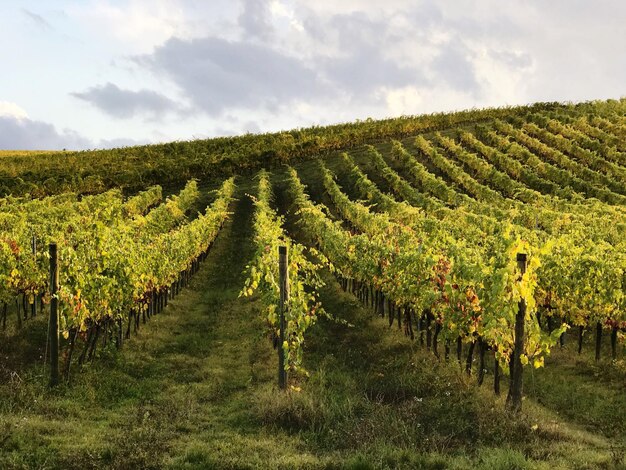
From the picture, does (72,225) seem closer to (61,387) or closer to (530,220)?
(61,387)

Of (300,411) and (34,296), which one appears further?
(34,296)

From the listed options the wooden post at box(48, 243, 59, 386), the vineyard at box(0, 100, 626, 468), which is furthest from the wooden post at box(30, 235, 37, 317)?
the wooden post at box(48, 243, 59, 386)

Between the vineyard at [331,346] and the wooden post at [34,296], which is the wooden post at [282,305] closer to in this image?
the vineyard at [331,346]

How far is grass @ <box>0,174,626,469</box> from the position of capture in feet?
25.1

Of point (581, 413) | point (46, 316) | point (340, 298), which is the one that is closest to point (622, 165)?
point (340, 298)

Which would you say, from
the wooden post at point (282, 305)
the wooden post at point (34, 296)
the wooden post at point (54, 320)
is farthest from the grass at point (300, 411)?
the wooden post at point (34, 296)

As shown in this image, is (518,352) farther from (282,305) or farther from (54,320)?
(54,320)

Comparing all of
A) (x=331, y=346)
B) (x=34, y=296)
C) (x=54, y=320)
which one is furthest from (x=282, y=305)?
(x=34, y=296)

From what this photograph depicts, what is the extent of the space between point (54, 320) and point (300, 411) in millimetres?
5523

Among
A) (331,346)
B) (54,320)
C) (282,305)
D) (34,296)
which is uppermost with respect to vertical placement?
(282,305)

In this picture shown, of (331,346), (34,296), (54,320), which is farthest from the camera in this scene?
(34,296)

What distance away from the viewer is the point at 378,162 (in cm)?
5400

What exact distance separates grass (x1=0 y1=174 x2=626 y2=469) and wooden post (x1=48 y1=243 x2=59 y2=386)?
14.9 inches

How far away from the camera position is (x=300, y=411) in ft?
30.5
